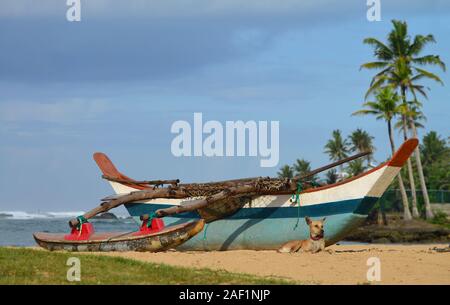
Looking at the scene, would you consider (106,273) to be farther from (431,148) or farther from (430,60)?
(431,148)

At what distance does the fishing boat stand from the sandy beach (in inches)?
55.1

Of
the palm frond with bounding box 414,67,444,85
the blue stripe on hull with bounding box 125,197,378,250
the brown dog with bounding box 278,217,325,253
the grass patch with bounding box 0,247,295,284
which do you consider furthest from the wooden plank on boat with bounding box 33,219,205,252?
the palm frond with bounding box 414,67,444,85

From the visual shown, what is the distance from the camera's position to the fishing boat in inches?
782

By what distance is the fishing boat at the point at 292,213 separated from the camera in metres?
19.9

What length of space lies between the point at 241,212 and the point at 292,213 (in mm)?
1579

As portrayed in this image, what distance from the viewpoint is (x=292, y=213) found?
824 inches

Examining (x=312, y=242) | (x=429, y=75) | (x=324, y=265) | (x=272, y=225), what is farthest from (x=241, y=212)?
(x=429, y=75)

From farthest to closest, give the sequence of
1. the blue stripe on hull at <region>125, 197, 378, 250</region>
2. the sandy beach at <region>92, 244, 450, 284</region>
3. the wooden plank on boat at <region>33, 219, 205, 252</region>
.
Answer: the blue stripe on hull at <region>125, 197, 378, 250</region>
the wooden plank on boat at <region>33, 219, 205, 252</region>
the sandy beach at <region>92, 244, 450, 284</region>

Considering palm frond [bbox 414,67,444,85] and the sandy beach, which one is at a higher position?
palm frond [bbox 414,67,444,85]

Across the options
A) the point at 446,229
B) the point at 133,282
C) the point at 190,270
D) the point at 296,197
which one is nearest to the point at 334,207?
the point at 296,197

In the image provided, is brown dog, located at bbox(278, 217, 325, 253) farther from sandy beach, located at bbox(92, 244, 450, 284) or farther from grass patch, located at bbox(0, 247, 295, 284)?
grass patch, located at bbox(0, 247, 295, 284)

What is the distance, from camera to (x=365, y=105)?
54.5 metres
